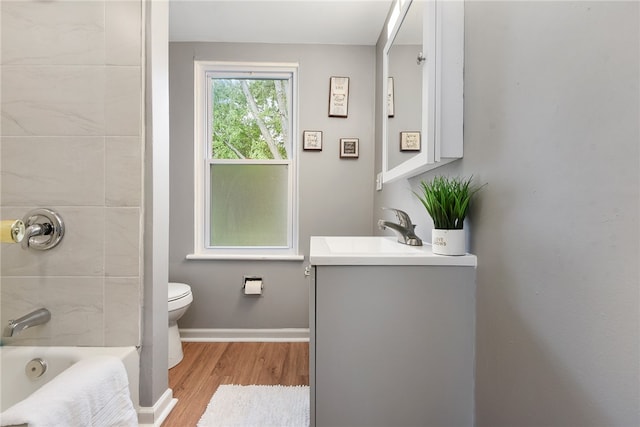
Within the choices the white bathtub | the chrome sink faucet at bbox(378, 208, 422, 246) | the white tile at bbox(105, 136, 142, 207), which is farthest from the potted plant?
the white bathtub

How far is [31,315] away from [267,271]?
1309 millimetres

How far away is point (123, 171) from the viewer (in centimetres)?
125

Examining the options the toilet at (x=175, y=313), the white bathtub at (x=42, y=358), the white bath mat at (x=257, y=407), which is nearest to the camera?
the white bathtub at (x=42, y=358)

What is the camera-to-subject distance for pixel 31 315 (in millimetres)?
1154

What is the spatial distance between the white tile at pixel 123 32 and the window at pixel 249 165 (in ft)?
3.47

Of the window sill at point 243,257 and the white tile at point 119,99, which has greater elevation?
the white tile at point 119,99

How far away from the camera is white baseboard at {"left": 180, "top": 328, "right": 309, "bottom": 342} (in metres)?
2.21

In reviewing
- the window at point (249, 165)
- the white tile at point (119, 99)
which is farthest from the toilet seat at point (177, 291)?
the white tile at point (119, 99)

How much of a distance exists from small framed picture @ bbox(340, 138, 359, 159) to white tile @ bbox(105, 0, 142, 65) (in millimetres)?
1373

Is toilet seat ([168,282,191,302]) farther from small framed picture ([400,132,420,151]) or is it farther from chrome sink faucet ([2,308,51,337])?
small framed picture ([400,132,420,151])

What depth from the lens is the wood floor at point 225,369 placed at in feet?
4.83

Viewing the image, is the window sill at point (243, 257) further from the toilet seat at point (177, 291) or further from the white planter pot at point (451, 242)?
the white planter pot at point (451, 242)

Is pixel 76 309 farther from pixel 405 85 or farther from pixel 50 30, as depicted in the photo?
pixel 405 85

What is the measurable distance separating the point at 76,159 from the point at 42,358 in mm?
782
